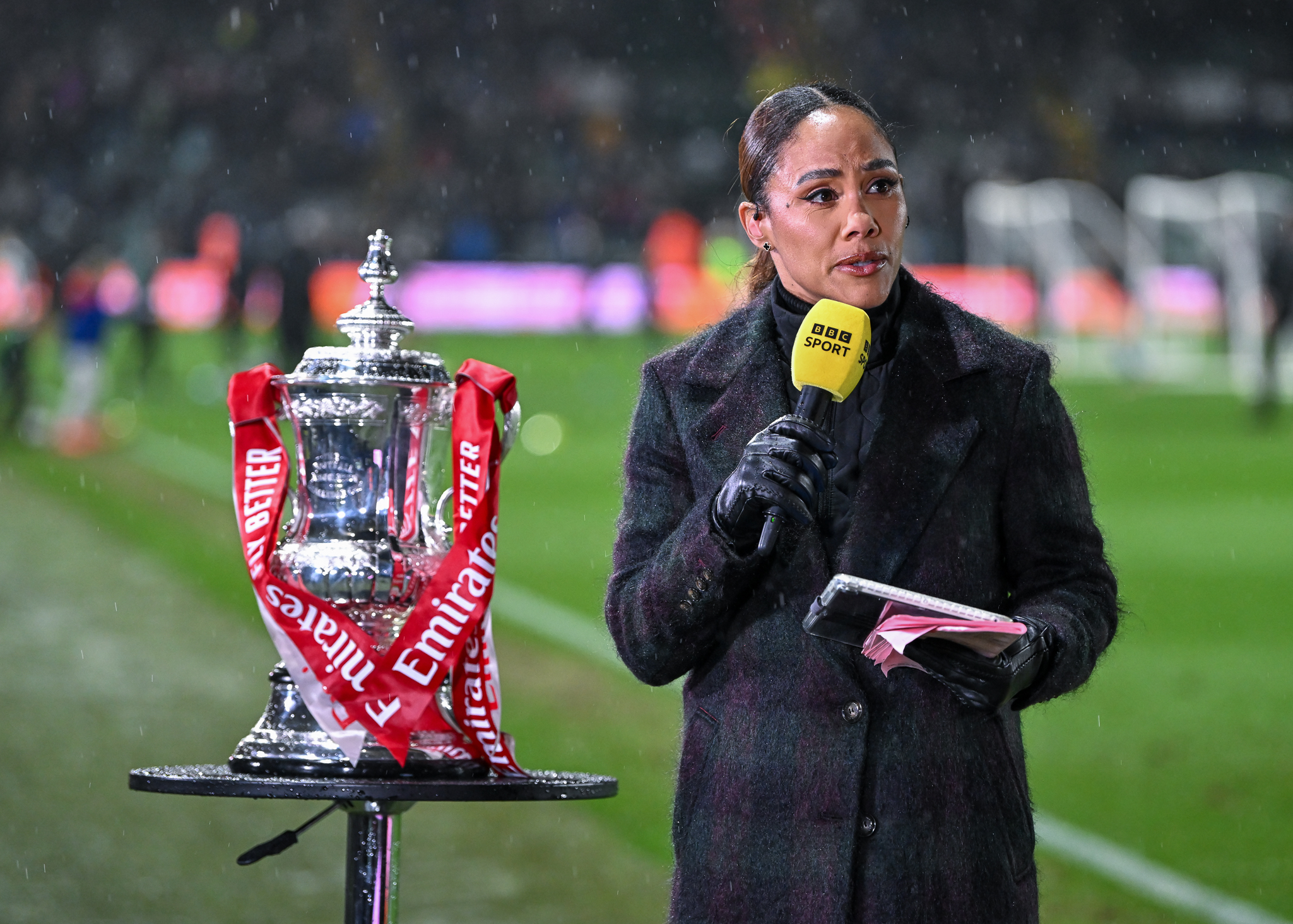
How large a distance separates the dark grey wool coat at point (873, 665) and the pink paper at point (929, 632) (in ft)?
0.47

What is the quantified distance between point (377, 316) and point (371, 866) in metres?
0.63

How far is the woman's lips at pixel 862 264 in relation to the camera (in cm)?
182

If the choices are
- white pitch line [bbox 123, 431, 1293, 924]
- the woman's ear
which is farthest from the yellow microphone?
white pitch line [bbox 123, 431, 1293, 924]

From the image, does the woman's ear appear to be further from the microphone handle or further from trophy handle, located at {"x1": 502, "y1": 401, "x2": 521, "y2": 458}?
trophy handle, located at {"x1": 502, "y1": 401, "x2": 521, "y2": 458}

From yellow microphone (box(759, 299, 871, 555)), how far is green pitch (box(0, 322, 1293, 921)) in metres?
0.46

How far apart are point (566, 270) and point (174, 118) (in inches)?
260

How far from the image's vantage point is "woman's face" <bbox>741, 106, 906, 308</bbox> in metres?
1.82

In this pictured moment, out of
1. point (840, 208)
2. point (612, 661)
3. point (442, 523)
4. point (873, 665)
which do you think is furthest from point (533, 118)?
point (873, 665)

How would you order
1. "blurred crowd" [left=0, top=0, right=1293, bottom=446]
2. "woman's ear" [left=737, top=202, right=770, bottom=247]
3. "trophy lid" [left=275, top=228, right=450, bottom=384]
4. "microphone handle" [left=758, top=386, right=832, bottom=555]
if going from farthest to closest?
"blurred crowd" [left=0, top=0, right=1293, bottom=446] < "trophy lid" [left=275, top=228, right=450, bottom=384] < "woman's ear" [left=737, top=202, right=770, bottom=247] < "microphone handle" [left=758, top=386, right=832, bottom=555]

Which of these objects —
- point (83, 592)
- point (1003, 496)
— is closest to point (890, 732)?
point (1003, 496)

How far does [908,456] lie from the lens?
182cm

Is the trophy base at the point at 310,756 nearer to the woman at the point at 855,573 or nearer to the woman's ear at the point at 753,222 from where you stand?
the woman at the point at 855,573

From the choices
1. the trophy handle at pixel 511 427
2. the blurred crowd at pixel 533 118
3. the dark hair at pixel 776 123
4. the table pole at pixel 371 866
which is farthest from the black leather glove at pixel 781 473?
the blurred crowd at pixel 533 118

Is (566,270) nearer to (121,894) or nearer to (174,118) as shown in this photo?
(174,118)
